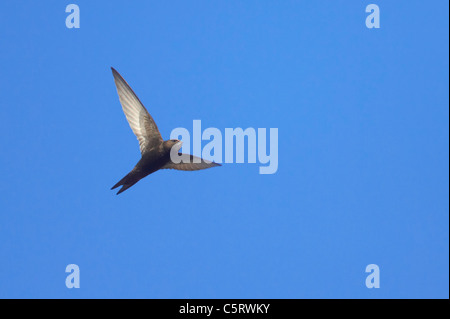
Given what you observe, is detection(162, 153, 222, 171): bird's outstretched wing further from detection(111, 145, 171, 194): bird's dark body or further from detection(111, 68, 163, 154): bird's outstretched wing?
detection(111, 68, 163, 154): bird's outstretched wing

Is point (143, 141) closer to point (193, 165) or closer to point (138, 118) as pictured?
point (138, 118)

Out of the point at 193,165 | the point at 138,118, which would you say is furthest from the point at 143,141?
the point at 193,165

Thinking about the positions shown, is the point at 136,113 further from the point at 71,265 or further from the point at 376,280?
the point at 376,280

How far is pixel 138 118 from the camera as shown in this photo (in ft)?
21.5

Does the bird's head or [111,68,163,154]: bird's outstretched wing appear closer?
[111,68,163,154]: bird's outstretched wing

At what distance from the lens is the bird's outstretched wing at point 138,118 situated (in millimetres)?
6430

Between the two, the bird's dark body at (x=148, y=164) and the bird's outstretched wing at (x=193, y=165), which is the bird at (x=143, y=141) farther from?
the bird's outstretched wing at (x=193, y=165)

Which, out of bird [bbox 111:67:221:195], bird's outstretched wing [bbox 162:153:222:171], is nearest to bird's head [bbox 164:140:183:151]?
bird [bbox 111:67:221:195]

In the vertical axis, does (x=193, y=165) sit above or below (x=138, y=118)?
below

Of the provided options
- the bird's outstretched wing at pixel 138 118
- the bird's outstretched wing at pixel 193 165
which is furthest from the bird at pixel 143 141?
the bird's outstretched wing at pixel 193 165

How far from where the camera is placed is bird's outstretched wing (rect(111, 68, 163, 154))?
21.1 feet

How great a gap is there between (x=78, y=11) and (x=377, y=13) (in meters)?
3.46

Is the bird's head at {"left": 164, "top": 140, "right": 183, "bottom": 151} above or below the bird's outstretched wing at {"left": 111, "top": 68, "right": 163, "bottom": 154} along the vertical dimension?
below
